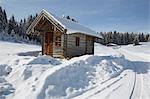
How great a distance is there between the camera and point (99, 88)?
12.2 meters

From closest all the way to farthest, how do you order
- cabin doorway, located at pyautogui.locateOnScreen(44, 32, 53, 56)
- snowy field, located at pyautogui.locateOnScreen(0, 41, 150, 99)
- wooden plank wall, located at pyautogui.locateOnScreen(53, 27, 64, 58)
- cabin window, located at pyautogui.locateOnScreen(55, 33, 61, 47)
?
snowy field, located at pyautogui.locateOnScreen(0, 41, 150, 99) < wooden plank wall, located at pyautogui.locateOnScreen(53, 27, 64, 58) < cabin window, located at pyautogui.locateOnScreen(55, 33, 61, 47) < cabin doorway, located at pyautogui.locateOnScreen(44, 32, 53, 56)

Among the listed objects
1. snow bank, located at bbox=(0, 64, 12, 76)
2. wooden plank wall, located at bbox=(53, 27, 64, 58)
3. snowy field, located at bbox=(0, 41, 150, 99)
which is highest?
wooden plank wall, located at bbox=(53, 27, 64, 58)

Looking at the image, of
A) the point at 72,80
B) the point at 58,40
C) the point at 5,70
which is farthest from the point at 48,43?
the point at 72,80

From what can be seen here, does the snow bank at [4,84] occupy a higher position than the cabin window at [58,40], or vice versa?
the cabin window at [58,40]

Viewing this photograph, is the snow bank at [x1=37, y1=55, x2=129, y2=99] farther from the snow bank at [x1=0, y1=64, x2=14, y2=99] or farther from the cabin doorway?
the cabin doorway

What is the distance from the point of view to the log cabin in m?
24.7

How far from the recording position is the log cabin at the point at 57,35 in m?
24.7

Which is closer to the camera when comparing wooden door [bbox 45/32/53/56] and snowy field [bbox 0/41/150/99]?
snowy field [bbox 0/41/150/99]

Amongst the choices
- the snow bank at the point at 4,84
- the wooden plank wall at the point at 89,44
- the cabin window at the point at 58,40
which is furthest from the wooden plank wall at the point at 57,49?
the snow bank at the point at 4,84

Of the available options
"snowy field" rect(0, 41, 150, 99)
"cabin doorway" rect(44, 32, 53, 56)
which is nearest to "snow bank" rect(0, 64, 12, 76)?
"snowy field" rect(0, 41, 150, 99)

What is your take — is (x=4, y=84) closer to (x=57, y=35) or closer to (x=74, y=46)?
(x=57, y=35)

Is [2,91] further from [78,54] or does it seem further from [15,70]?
[78,54]

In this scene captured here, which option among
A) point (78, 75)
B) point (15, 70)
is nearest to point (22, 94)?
point (15, 70)

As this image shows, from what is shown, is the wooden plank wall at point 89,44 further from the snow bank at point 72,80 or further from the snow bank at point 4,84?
the snow bank at point 4,84
